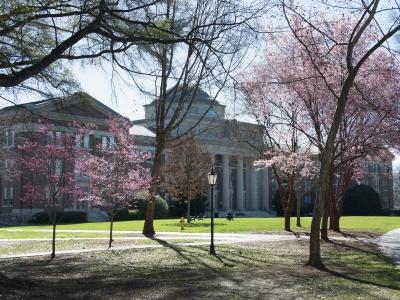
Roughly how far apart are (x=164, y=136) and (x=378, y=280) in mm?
15702

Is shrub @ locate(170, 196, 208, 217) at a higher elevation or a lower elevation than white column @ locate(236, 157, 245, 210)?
lower

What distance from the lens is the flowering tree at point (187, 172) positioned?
166ft

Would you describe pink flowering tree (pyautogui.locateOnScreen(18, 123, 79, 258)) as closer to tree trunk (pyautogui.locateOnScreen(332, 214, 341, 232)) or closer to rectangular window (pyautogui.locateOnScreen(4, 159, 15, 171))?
tree trunk (pyautogui.locateOnScreen(332, 214, 341, 232))

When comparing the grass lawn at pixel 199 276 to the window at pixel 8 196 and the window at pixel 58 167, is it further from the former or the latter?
the window at pixel 8 196

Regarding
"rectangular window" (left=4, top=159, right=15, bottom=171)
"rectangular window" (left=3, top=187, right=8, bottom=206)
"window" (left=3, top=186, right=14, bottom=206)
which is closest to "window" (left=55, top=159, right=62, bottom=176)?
"rectangular window" (left=4, top=159, right=15, bottom=171)

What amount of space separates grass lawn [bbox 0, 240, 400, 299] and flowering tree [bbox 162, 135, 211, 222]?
2898 cm

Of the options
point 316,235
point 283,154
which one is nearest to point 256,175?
point 283,154

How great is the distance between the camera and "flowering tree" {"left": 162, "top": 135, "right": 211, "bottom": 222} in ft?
166

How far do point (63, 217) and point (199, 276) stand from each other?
45104 mm

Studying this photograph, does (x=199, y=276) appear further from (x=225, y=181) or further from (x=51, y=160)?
(x=225, y=181)

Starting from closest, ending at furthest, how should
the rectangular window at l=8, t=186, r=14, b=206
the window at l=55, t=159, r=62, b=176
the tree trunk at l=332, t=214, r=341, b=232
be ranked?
the window at l=55, t=159, r=62, b=176
the tree trunk at l=332, t=214, r=341, b=232
the rectangular window at l=8, t=186, r=14, b=206

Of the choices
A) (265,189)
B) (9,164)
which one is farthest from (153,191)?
(265,189)

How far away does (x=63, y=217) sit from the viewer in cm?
5716

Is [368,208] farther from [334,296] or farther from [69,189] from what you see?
[334,296]
